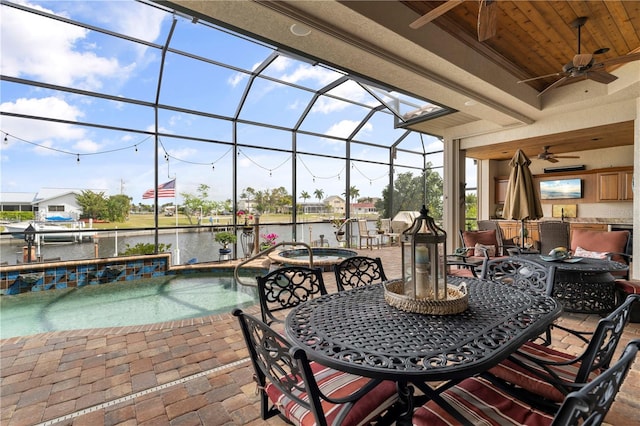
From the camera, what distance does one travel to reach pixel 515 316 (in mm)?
1534

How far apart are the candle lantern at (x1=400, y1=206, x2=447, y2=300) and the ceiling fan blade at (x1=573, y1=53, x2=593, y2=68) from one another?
3205mm

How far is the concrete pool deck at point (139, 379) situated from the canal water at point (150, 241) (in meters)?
3.13

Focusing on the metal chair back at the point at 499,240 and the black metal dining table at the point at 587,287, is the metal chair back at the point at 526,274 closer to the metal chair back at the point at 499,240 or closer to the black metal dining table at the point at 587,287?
the black metal dining table at the point at 587,287

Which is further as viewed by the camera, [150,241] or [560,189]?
[560,189]

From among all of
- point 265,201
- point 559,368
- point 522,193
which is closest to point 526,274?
point 559,368

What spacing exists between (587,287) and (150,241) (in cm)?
715

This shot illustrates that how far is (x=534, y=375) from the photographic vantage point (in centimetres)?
144

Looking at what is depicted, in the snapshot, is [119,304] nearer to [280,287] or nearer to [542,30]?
[280,287]

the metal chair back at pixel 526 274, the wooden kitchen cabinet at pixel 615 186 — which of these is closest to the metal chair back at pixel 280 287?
the metal chair back at pixel 526 274

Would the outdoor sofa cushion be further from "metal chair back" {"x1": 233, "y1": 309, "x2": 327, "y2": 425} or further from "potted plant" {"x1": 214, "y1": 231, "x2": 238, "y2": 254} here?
"potted plant" {"x1": 214, "y1": 231, "x2": 238, "y2": 254}

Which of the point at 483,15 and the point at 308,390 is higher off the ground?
the point at 483,15

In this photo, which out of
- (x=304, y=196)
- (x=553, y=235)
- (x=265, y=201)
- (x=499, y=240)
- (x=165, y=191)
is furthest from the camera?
(x=304, y=196)

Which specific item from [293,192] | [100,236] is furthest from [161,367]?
[293,192]

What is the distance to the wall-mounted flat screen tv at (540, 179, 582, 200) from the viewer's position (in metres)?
8.55
